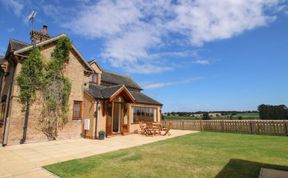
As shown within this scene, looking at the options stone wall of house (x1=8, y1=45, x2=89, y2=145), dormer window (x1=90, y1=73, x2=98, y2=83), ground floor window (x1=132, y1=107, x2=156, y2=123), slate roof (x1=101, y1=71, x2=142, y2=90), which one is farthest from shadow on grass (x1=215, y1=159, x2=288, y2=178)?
slate roof (x1=101, y1=71, x2=142, y2=90)

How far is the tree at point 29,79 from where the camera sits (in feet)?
42.4

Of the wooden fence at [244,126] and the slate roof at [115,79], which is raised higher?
the slate roof at [115,79]

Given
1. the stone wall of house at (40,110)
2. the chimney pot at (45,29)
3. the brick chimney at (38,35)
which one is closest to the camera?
the stone wall of house at (40,110)

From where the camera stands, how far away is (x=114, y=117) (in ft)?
59.0

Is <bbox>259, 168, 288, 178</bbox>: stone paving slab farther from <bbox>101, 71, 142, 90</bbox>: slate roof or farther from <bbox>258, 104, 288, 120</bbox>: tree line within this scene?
<bbox>258, 104, 288, 120</bbox>: tree line

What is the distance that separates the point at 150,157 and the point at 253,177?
13.4 ft

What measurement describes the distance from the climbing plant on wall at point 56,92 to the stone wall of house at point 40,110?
0.36 metres

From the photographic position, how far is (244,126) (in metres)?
19.0

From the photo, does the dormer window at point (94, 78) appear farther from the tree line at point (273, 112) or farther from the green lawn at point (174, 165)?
the tree line at point (273, 112)

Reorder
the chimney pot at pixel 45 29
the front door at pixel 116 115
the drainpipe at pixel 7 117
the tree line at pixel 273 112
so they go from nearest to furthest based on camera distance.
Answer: the drainpipe at pixel 7 117
the chimney pot at pixel 45 29
the front door at pixel 116 115
the tree line at pixel 273 112

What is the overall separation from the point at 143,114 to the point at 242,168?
51.4ft

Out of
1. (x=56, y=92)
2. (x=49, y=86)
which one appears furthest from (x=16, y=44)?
(x=56, y=92)

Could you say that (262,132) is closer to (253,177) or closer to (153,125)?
(153,125)

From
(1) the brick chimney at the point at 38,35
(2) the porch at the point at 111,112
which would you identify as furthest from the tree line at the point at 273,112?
(1) the brick chimney at the point at 38,35
